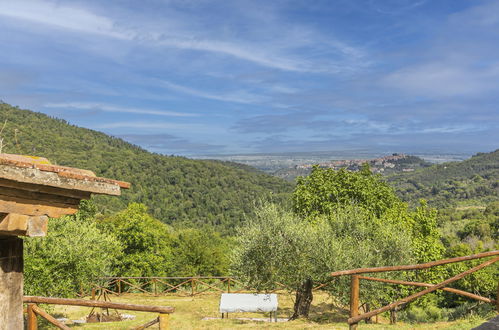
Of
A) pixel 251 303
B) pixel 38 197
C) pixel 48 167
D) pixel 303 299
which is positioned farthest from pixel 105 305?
pixel 303 299

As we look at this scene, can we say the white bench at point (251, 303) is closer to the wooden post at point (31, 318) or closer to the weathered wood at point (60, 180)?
the wooden post at point (31, 318)

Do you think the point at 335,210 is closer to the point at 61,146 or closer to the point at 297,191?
the point at 297,191

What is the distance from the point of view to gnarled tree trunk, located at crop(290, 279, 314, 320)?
18.4m

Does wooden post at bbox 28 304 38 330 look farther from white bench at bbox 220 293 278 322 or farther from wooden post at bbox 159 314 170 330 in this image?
white bench at bbox 220 293 278 322

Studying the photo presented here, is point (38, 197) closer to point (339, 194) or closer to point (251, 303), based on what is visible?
point (251, 303)

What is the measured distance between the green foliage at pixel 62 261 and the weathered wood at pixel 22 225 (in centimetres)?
1391

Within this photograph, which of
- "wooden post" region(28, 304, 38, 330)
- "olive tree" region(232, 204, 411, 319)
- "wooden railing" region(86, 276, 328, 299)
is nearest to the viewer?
"wooden post" region(28, 304, 38, 330)

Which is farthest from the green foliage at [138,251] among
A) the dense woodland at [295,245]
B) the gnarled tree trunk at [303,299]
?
the gnarled tree trunk at [303,299]

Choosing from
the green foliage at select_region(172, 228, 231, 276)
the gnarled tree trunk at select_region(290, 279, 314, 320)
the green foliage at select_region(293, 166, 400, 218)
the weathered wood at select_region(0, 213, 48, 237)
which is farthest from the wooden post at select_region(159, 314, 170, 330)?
the green foliage at select_region(172, 228, 231, 276)

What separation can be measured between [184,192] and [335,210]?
99.1 meters

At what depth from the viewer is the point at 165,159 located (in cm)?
13988

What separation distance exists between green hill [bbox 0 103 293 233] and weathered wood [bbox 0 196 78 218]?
77.3 metres

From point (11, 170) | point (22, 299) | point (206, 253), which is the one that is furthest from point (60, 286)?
point (206, 253)

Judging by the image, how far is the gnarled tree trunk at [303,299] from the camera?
60.4 ft
